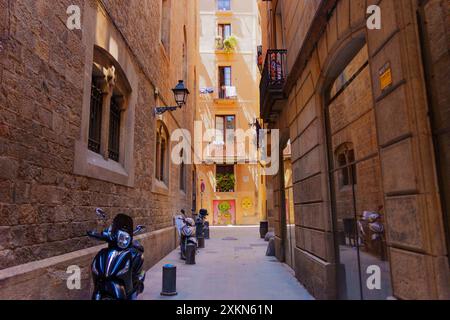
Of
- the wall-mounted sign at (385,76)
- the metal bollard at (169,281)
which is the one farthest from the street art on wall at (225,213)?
the wall-mounted sign at (385,76)

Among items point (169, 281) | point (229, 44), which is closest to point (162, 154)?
point (169, 281)

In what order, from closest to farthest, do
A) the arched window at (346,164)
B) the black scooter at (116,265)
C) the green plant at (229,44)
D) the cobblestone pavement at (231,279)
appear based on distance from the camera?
1. the black scooter at (116,265)
2. the arched window at (346,164)
3. the cobblestone pavement at (231,279)
4. the green plant at (229,44)

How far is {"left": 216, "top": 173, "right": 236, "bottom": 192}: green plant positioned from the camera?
Answer: 2634cm

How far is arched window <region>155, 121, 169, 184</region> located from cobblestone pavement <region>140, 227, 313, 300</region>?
2.63m

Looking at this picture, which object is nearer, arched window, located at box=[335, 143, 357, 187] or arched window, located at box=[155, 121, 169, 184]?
arched window, located at box=[335, 143, 357, 187]

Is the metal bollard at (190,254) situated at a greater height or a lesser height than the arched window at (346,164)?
lesser

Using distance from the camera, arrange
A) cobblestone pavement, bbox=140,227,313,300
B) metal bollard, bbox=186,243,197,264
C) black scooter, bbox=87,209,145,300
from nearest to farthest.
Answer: black scooter, bbox=87,209,145,300, cobblestone pavement, bbox=140,227,313,300, metal bollard, bbox=186,243,197,264

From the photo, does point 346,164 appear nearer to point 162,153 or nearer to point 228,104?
point 162,153

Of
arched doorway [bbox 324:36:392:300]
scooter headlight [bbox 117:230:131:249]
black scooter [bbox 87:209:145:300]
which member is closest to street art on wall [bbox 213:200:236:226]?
arched doorway [bbox 324:36:392:300]

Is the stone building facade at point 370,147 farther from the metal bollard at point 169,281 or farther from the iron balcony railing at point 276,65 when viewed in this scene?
the metal bollard at point 169,281

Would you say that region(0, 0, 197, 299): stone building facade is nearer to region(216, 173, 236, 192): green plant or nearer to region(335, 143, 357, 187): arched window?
region(335, 143, 357, 187): arched window

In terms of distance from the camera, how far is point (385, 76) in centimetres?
307

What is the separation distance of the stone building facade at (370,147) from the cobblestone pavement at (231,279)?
20.9 inches

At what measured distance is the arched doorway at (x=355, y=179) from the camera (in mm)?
3596
